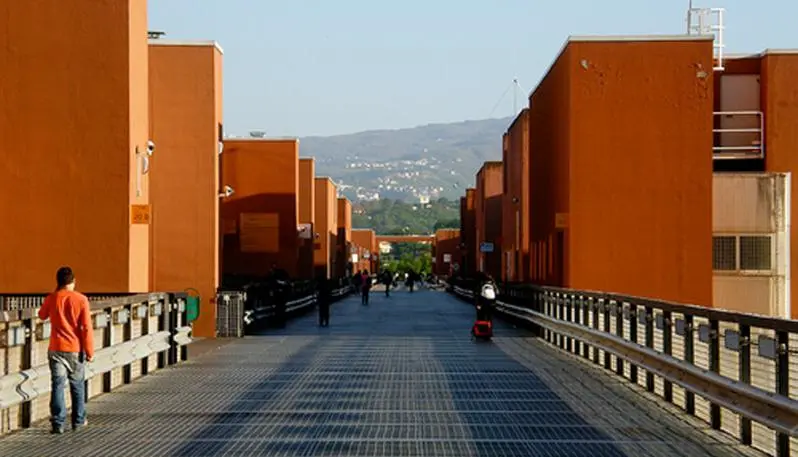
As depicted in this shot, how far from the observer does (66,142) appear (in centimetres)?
2803

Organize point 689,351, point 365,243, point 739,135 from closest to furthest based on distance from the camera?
point 689,351 → point 739,135 → point 365,243

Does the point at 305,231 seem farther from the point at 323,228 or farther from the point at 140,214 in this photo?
the point at 140,214

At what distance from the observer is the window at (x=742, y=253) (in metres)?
37.2

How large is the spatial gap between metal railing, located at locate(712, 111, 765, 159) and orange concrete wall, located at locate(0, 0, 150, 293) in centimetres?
1796

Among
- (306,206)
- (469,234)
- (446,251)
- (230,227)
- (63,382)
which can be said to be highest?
(306,206)

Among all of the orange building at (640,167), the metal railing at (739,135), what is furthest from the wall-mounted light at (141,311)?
the metal railing at (739,135)

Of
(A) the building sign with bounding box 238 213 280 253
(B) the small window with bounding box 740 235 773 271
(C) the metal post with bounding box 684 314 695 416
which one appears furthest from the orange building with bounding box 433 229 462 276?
(C) the metal post with bounding box 684 314 695 416

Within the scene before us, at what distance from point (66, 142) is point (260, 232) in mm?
30196

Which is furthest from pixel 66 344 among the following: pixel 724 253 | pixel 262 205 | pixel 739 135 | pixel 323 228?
pixel 323 228

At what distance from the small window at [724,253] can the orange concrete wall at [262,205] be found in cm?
2420

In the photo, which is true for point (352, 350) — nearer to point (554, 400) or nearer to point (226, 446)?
point (554, 400)

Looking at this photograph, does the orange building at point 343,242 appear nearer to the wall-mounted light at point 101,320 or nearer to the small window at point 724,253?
the small window at point 724,253

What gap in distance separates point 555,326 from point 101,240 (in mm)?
9246

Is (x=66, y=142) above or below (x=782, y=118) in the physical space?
below
